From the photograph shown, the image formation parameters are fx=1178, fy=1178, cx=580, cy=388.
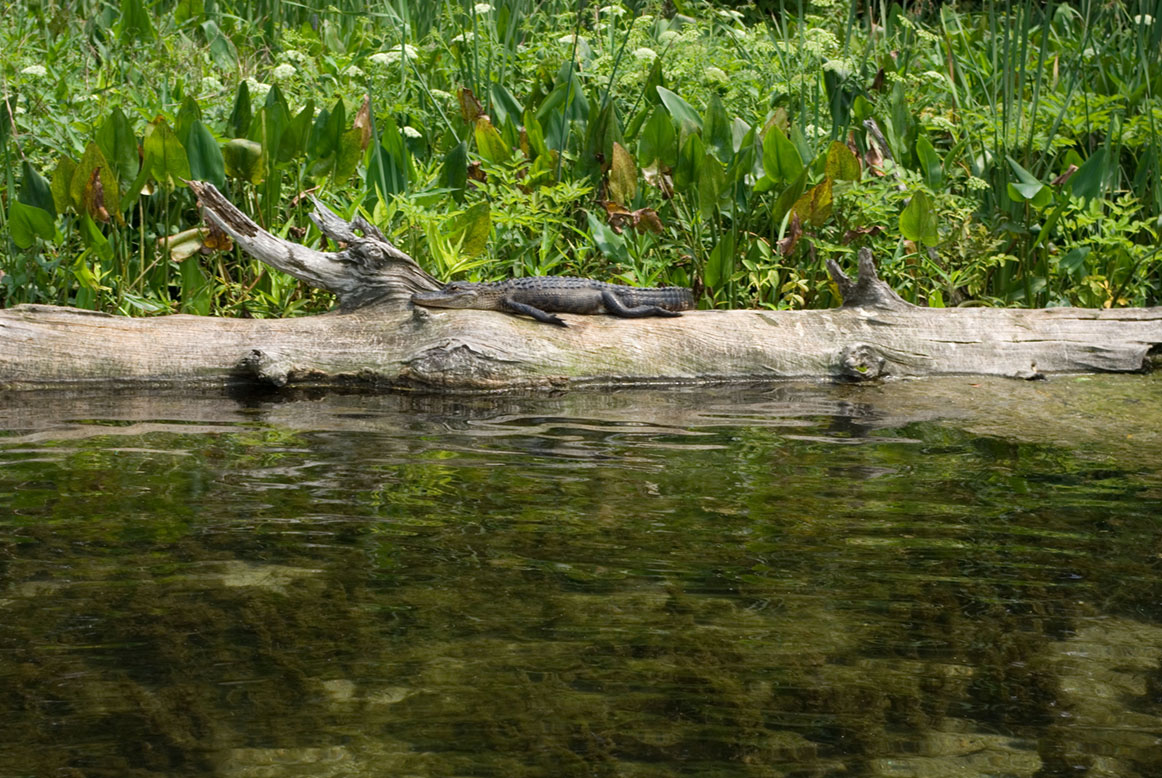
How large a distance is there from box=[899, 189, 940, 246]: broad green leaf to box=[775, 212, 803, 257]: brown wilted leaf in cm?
56

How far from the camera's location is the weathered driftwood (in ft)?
17.8

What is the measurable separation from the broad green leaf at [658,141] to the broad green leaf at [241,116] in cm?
221

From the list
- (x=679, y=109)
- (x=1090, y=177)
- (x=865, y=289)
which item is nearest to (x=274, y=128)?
(x=679, y=109)

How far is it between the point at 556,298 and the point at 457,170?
133 centimetres

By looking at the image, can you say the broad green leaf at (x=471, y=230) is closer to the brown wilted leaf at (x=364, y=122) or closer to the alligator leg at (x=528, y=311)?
the alligator leg at (x=528, y=311)

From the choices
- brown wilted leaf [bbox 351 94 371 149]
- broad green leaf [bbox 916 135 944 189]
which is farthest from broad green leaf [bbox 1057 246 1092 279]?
brown wilted leaf [bbox 351 94 371 149]

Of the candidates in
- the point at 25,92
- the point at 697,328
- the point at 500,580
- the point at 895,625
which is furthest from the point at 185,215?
the point at 895,625

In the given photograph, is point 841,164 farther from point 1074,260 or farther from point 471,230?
point 471,230

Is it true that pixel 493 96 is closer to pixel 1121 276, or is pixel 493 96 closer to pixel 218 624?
pixel 1121 276

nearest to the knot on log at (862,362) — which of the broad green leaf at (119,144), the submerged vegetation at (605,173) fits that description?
the submerged vegetation at (605,173)

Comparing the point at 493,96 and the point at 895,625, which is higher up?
the point at 493,96

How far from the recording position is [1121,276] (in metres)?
6.91

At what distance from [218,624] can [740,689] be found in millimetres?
1135

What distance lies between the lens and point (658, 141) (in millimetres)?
6688
